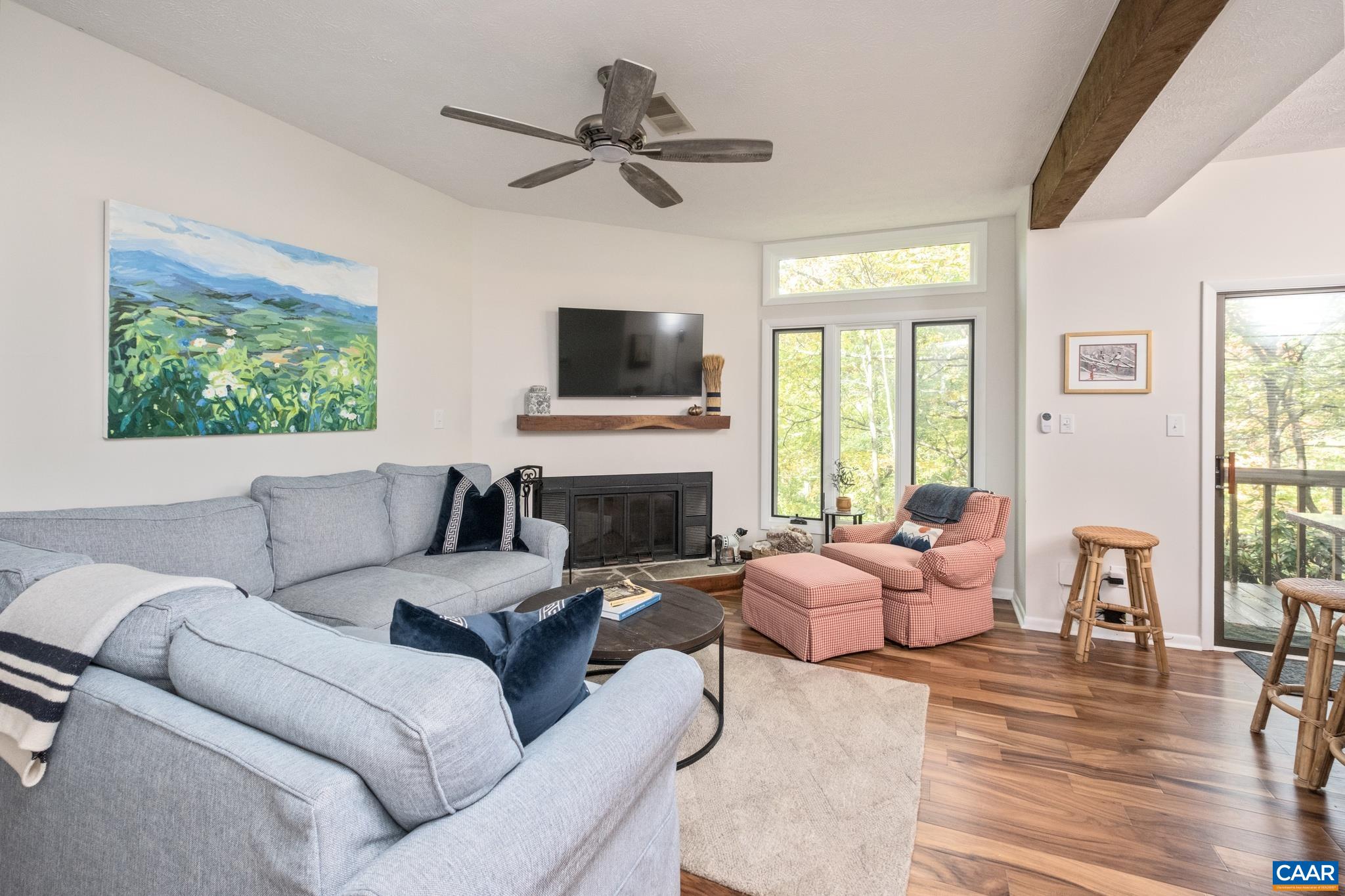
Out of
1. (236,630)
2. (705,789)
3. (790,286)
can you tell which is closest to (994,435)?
(790,286)

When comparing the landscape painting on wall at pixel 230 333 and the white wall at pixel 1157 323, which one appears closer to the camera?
the landscape painting on wall at pixel 230 333

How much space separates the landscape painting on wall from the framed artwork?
4008 mm

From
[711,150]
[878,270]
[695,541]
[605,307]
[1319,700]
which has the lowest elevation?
[1319,700]

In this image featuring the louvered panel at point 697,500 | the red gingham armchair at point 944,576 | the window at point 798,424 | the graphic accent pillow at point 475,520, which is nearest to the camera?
the graphic accent pillow at point 475,520

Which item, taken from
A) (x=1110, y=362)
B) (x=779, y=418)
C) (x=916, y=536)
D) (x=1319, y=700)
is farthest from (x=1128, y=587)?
(x=779, y=418)

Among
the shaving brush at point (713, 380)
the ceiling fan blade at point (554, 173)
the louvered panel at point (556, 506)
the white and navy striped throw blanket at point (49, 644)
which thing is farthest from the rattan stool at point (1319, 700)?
the louvered panel at point (556, 506)

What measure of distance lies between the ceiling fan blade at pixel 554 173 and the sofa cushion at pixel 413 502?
1595 millimetres

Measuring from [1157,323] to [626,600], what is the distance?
327 cm

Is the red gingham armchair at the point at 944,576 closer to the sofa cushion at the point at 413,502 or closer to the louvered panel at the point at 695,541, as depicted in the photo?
the louvered panel at the point at 695,541

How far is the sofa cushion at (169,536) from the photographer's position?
2018mm

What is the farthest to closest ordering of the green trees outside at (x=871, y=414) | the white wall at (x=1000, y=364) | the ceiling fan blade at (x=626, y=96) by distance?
the green trees outside at (x=871, y=414)
the white wall at (x=1000, y=364)
the ceiling fan blade at (x=626, y=96)

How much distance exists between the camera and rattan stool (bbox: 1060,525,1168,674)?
3.13m

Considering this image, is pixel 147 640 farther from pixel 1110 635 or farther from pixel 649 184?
pixel 1110 635

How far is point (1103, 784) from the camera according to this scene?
6.96 ft
